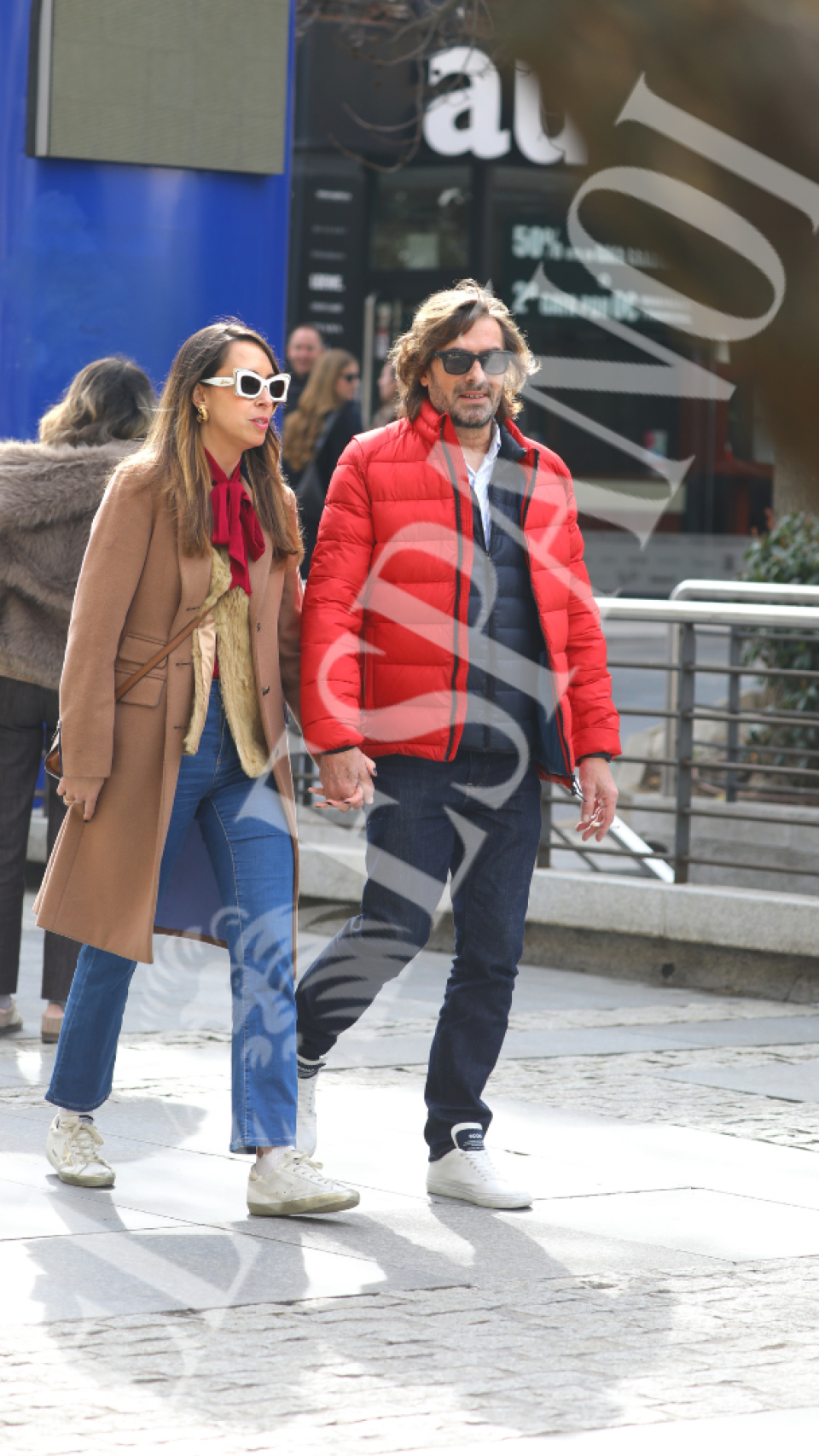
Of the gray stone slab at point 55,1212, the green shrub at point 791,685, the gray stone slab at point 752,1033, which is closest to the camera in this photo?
the gray stone slab at point 55,1212

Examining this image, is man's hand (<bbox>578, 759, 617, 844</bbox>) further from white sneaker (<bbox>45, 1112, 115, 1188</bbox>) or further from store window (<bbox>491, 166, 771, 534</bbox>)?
store window (<bbox>491, 166, 771, 534</bbox>)

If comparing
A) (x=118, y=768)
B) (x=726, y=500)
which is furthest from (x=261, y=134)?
(x=726, y=500)

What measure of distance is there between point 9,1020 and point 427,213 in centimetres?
561

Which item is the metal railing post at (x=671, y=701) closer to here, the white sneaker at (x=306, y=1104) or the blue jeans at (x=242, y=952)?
the white sneaker at (x=306, y=1104)

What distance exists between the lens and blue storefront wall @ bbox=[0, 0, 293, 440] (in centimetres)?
921

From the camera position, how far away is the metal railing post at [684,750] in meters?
7.75

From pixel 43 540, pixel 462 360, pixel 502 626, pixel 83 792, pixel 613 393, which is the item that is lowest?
pixel 83 792

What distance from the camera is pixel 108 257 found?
9453mm

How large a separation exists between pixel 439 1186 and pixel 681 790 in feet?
11.7

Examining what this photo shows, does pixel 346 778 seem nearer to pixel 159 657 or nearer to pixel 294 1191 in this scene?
pixel 159 657

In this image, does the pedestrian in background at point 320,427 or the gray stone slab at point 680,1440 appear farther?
the pedestrian in background at point 320,427

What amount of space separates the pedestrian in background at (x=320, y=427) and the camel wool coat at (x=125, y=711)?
20.9 feet

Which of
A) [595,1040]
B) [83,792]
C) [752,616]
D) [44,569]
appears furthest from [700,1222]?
[752,616]

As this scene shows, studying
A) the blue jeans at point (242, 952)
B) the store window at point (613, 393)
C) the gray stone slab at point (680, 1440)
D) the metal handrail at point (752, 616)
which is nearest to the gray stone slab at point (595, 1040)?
the metal handrail at point (752, 616)
